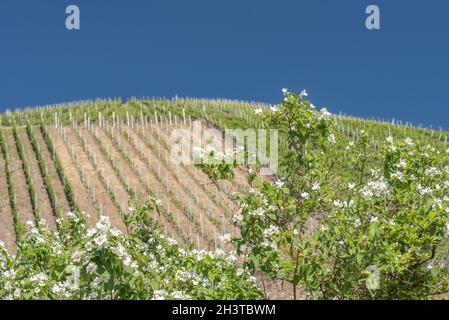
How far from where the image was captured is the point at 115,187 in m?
34.9

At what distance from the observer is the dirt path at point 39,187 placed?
100 ft

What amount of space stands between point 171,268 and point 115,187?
26123 mm

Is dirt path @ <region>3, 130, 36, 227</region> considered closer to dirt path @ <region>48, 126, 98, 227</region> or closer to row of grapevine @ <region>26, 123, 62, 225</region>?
row of grapevine @ <region>26, 123, 62, 225</region>

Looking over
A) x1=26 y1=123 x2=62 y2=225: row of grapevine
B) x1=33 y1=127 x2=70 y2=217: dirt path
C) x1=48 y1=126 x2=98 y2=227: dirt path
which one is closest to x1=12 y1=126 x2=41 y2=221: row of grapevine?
x1=26 y1=123 x2=62 y2=225: row of grapevine

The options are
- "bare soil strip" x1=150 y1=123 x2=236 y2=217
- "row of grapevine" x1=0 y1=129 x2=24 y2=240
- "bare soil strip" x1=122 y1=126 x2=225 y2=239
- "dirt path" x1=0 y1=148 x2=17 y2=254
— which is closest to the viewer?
"dirt path" x1=0 y1=148 x2=17 y2=254

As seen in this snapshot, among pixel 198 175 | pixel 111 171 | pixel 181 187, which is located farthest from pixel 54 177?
pixel 198 175

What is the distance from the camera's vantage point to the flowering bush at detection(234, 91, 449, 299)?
720 cm

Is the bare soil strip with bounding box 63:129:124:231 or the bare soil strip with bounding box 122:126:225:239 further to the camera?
the bare soil strip with bounding box 63:129:124:231

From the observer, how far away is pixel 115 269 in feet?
21.3

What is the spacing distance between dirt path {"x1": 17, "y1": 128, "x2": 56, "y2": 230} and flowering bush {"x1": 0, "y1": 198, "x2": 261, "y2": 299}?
18.5 meters

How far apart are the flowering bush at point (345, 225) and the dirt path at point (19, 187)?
76.8ft

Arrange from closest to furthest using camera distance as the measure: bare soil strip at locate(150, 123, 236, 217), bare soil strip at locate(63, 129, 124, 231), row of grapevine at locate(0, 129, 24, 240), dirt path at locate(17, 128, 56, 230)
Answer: row of grapevine at locate(0, 129, 24, 240), dirt path at locate(17, 128, 56, 230), bare soil strip at locate(63, 129, 124, 231), bare soil strip at locate(150, 123, 236, 217)
